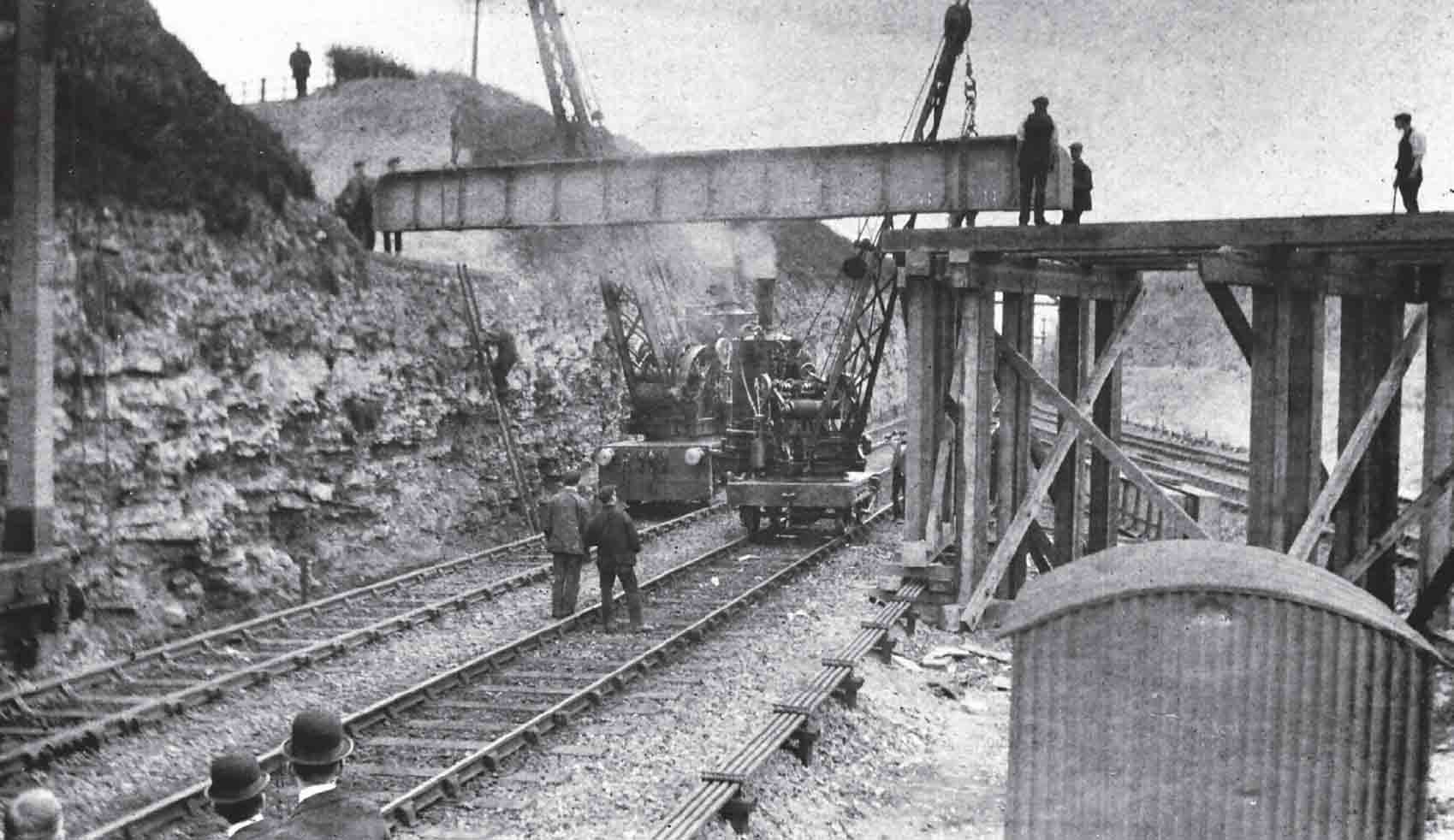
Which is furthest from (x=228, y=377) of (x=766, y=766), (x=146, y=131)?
(x=766, y=766)

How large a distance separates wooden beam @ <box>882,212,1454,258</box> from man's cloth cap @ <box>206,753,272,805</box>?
214 inches

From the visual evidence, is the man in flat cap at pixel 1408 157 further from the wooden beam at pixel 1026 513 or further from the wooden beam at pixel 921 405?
the wooden beam at pixel 921 405

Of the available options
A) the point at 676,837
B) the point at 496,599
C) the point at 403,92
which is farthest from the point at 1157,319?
the point at 676,837

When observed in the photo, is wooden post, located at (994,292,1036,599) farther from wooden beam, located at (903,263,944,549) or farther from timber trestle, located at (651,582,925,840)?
timber trestle, located at (651,582,925,840)

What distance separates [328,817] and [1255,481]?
578 cm

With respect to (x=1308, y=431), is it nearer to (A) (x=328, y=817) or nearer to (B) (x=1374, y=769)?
(B) (x=1374, y=769)

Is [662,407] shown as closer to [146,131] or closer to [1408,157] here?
[146,131]

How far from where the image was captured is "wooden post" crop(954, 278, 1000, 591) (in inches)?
319

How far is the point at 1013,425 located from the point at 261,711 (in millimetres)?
5971

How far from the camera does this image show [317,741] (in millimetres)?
3752

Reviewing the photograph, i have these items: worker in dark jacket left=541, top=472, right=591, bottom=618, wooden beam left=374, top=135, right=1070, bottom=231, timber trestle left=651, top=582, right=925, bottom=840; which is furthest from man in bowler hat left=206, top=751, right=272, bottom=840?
wooden beam left=374, top=135, right=1070, bottom=231

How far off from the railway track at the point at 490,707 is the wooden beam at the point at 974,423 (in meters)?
3.26

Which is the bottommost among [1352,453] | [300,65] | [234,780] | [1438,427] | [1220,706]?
[1220,706]

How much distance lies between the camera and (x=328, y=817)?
12.2 feet
